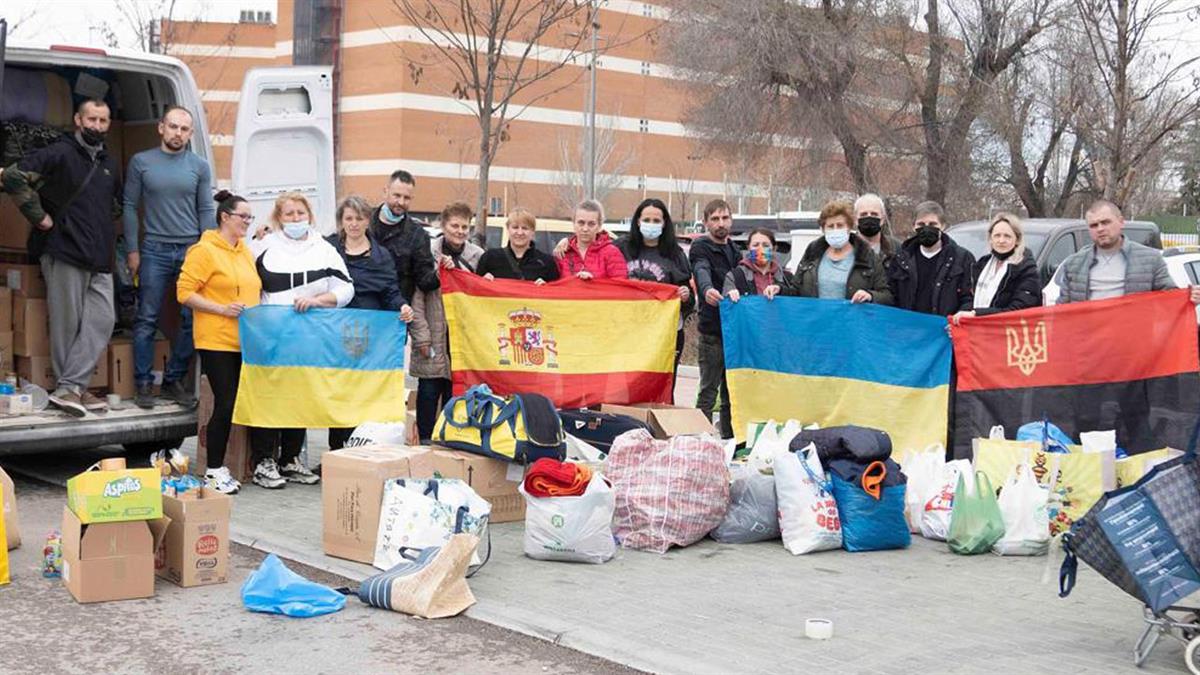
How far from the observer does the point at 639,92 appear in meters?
80.9

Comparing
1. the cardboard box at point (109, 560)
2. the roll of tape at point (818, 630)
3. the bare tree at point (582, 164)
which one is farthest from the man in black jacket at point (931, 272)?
the bare tree at point (582, 164)

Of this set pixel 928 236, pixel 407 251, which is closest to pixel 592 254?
pixel 407 251

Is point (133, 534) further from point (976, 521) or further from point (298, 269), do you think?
point (976, 521)

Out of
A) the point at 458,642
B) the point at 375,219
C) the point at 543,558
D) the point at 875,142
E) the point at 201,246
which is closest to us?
the point at 458,642

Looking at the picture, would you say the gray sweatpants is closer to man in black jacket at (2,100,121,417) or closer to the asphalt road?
Answer: man in black jacket at (2,100,121,417)

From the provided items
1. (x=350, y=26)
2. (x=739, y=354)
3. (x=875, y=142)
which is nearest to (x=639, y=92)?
(x=350, y=26)

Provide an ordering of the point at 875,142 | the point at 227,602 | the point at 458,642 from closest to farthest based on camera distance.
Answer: the point at 458,642 → the point at 227,602 → the point at 875,142

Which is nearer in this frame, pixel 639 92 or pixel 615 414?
pixel 615 414

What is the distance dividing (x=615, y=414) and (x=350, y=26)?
71.5m

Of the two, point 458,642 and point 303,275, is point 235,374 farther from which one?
point 458,642

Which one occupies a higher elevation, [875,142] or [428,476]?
[875,142]

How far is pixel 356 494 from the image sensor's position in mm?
7676

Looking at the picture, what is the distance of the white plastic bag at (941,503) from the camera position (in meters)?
8.45

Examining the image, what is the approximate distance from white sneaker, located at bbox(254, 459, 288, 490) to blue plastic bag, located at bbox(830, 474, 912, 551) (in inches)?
154
